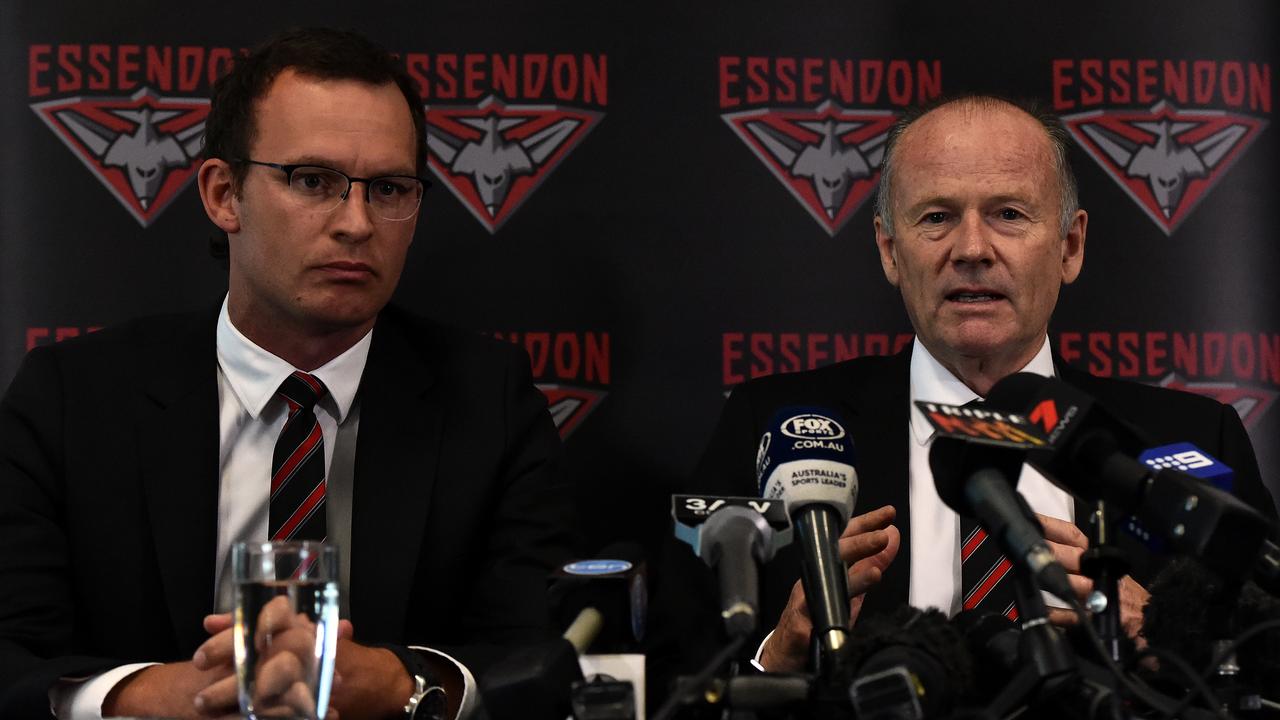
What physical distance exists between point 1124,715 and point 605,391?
5.95 ft

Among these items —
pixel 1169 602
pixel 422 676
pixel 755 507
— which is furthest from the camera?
pixel 422 676

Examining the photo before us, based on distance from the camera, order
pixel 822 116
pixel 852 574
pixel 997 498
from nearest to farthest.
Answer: pixel 997 498 → pixel 852 574 → pixel 822 116

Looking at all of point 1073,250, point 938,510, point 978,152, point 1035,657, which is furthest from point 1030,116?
point 1035,657

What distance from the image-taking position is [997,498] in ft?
4.13

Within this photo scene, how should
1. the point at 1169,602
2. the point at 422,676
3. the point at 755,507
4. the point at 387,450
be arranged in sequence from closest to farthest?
the point at 755,507
the point at 1169,602
the point at 422,676
the point at 387,450

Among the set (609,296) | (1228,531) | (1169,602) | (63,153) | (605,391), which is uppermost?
(63,153)

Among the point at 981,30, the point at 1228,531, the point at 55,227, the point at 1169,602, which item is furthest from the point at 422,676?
the point at 981,30

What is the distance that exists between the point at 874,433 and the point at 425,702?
3.65 feet

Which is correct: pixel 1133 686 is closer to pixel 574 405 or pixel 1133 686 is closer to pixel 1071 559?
pixel 1071 559

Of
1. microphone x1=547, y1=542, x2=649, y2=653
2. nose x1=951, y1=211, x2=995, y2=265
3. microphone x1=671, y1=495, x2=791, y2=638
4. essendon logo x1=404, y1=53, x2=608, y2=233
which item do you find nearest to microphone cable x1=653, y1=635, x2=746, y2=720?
microphone x1=671, y1=495, x2=791, y2=638

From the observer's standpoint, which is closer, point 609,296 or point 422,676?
point 422,676

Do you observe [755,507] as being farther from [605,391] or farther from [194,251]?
[194,251]

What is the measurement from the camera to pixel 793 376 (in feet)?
9.05

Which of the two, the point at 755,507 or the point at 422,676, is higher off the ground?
the point at 755,507
